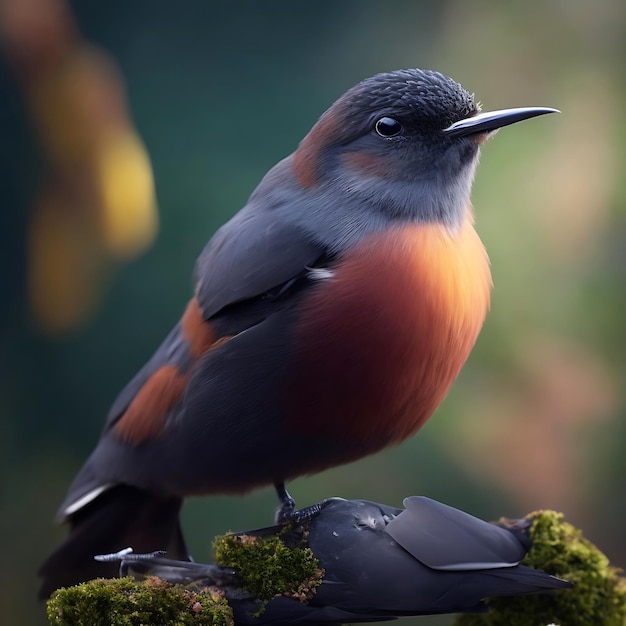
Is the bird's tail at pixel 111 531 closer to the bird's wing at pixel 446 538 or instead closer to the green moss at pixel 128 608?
the green moss at pixel 128 608

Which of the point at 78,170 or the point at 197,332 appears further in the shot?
the point at 78,170

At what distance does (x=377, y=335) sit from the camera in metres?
1.38

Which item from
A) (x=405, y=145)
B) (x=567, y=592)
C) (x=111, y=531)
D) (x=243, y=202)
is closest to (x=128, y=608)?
(x=111, y=531)

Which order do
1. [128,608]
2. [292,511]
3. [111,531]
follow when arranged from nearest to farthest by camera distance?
[128,608], [292,511], [111,531]

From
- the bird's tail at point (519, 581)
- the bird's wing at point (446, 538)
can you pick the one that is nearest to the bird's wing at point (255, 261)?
the bird's wing at point (446, 538)

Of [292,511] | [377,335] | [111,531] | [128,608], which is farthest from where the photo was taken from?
[111,531]

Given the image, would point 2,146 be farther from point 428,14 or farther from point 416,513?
point 416,513

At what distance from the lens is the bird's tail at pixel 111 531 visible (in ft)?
5.42

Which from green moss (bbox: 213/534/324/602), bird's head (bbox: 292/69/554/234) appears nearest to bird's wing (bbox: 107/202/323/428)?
bird's head (bbox: 292/69/554/234)

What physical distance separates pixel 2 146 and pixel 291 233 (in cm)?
131

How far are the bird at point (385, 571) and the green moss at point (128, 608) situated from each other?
0.21ft

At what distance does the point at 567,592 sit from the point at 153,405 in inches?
31.5

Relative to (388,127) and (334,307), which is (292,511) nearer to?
(334,307)

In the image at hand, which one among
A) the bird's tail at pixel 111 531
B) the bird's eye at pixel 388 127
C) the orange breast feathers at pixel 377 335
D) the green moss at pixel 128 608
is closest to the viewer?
the green moss at pixel 128 608
